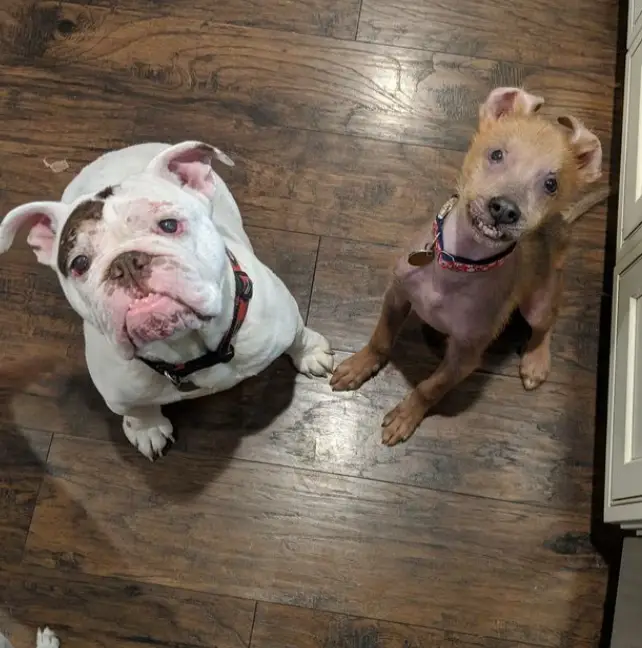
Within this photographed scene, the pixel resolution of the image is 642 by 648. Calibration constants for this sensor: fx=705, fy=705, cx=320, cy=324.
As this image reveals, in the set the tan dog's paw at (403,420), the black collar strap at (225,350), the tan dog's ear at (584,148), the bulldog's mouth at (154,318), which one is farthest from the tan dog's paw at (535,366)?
the bulldog's mouth at (154,318)

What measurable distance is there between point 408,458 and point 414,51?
1.42m

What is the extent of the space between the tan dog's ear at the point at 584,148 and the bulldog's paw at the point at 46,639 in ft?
6.13

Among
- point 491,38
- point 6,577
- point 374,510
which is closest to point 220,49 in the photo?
point 491,38

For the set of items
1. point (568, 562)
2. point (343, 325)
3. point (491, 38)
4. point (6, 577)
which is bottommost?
point (6, 577)

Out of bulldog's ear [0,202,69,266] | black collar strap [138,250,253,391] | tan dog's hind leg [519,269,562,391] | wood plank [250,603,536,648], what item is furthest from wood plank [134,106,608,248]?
wood plank [250,603,536,648]

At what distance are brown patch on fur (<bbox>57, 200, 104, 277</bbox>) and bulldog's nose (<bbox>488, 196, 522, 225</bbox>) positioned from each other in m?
0.79

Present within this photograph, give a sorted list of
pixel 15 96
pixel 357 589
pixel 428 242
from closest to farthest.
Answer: pixel 428 242, pixel 357 589, pixel 15 96

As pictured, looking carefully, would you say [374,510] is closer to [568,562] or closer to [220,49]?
[568,562]

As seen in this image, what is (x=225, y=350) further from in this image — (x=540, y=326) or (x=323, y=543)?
(x=540, y=326)

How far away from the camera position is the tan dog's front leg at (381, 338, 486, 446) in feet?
6.04

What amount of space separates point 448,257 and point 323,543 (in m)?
0.97

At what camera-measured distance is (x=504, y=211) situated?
4.74 ft

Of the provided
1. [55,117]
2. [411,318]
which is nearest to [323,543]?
[411,318]

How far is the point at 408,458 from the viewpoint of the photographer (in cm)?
214
